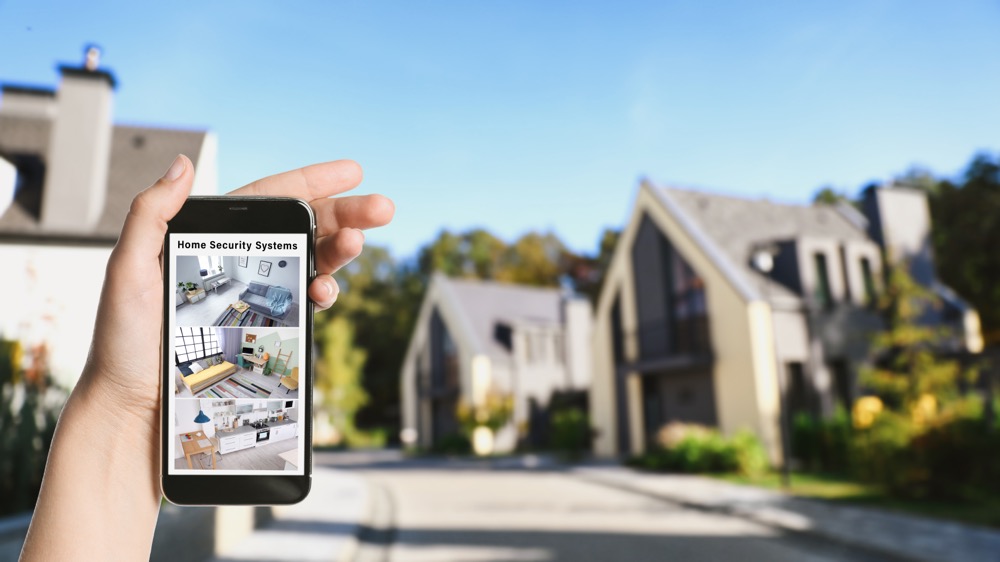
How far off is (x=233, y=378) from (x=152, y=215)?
0.30 m

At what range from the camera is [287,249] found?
1.17m

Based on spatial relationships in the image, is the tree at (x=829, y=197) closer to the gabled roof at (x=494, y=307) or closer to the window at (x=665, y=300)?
the window at (x=665, y=300)

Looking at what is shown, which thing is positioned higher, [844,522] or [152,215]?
[152,215]

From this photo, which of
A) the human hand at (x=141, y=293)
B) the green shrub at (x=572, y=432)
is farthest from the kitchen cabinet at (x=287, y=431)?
the green shrub at (x=572, y=432)

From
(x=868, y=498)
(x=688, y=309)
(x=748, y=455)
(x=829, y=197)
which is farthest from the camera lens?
(x=829, y=197)

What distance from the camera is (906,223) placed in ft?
56.2

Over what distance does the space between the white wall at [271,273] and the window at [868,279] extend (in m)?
16.9

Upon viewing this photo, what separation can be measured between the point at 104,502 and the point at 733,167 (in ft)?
7.76

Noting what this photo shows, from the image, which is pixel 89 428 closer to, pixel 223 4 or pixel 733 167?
pixel 223 4

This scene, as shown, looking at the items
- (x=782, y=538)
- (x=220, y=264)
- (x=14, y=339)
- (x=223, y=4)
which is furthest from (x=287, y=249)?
(x=782, y=538)

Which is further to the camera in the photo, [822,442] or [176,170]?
[822,442]

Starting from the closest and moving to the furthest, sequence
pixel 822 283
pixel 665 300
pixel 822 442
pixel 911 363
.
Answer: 1. pixel 911 363
2. pixel 822 442
3. pixel 822 283
4. pixel 665 300

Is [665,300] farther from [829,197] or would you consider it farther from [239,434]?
[239,434]

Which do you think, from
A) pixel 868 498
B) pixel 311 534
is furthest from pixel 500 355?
pixel 311 534
